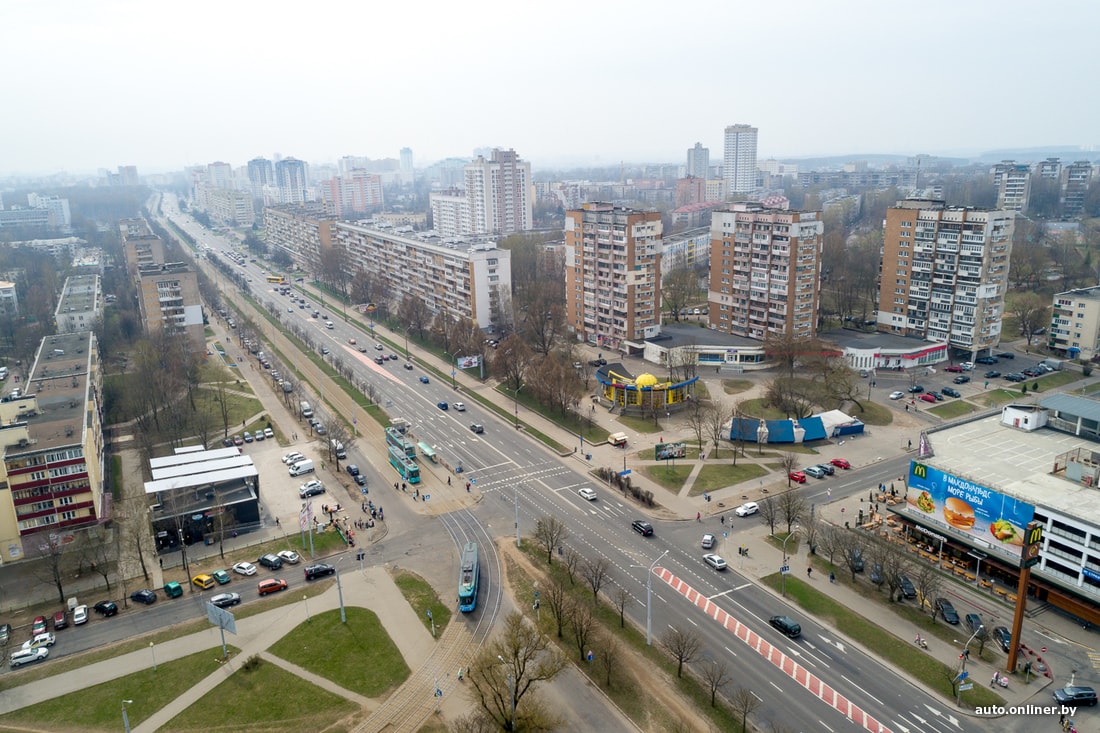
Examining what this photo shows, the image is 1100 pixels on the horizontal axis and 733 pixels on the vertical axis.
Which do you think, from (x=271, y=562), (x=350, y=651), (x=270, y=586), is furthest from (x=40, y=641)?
(x=350, y=651)

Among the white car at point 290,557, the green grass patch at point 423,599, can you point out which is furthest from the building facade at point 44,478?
the green grass patch at point 423,599

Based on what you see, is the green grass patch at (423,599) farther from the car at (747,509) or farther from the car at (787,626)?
the car at (747,509)

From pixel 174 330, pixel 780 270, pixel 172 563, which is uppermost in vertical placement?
pixel 780 270

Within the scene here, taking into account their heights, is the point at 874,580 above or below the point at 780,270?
below

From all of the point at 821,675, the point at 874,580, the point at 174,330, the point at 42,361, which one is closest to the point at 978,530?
the point at 874,580

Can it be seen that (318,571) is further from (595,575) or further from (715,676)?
(715,676)

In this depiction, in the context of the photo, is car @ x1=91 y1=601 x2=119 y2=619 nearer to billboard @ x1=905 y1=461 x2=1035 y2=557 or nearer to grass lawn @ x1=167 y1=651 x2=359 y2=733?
grass lawn @ x1=167 y1=651 x2=359 y2=733

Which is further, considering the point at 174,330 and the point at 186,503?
the point at 174,330

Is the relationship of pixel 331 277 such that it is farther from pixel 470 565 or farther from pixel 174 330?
pixel 470 565
